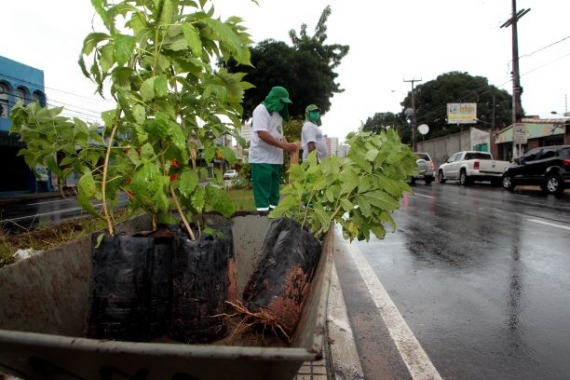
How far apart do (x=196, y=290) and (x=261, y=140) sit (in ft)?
8.99

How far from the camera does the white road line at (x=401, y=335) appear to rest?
2.41 meters

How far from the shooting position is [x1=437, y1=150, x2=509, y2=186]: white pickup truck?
20.3m

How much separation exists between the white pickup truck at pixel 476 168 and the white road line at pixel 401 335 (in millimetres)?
18123

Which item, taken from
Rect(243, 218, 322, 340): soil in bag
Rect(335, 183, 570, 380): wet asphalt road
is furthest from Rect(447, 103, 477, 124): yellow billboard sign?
Rect(243, 218, 322, 340): soil in bag

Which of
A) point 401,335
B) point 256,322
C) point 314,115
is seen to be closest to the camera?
point 256,322

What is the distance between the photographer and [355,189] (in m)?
2.50

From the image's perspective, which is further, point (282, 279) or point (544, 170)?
point (544, 170)

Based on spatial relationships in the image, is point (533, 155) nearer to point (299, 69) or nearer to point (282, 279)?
point (299, 69)

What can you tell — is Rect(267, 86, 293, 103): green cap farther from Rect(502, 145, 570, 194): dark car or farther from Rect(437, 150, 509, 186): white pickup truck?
Rect(437, 150, 509, 186): white pickup truck

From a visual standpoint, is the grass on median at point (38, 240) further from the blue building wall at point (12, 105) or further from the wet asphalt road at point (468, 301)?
the blue building wall at point (12, 105)

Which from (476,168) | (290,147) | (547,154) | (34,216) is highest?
(547,154)

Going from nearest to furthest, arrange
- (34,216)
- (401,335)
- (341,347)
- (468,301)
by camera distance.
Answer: (341,347), (401,335), (468,301), (34,216)

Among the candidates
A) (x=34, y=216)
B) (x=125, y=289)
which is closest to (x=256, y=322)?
(x=125, y=289)

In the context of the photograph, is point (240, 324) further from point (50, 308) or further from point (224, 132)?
point (224, 132)
